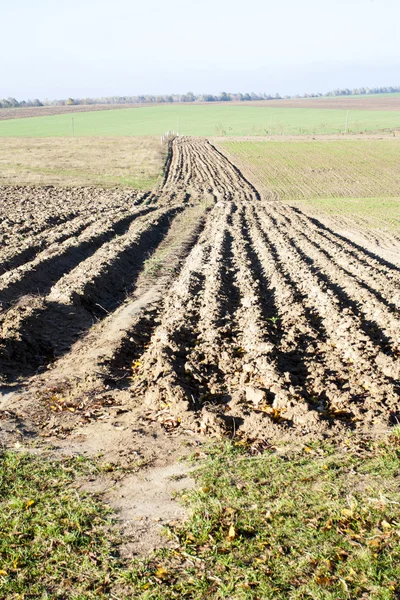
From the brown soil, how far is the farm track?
34 mm

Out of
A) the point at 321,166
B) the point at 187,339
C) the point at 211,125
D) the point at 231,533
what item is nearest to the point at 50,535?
the point at 231,533

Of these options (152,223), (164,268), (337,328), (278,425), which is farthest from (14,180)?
(278,425)

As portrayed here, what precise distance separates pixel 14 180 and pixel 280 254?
2393 cm

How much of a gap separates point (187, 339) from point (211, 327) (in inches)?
23.1

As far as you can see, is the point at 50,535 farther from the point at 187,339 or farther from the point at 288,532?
the point at 187,339

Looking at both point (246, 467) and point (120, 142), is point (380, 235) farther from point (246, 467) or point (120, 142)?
point (120, 142)

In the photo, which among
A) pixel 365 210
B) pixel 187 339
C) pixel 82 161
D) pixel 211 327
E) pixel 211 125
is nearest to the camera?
pixel 187 339

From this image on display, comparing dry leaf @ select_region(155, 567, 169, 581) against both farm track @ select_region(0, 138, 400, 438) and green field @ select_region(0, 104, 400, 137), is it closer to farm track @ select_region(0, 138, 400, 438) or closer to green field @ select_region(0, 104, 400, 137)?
farm track @ select_region(0, 138, 400, 438)

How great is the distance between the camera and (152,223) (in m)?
22.2

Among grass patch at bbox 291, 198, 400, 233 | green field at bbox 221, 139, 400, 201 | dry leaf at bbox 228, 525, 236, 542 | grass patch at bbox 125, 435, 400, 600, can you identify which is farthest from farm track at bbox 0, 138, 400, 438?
green field at bbox 221, 139, 400, 201

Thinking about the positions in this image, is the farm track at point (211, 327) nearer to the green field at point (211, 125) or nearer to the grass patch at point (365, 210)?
the grass patch at point (365, 210)

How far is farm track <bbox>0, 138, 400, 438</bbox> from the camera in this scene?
7.53 meters

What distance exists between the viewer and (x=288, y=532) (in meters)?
4.91

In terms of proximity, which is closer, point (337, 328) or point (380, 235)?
point (337, 328)
